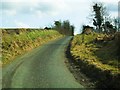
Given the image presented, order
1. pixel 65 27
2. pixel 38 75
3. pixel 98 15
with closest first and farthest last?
pixel 38 75, pixel 98 15, pixel 65 27

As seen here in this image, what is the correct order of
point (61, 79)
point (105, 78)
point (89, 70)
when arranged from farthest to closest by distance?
point (89, 70), point (61, 79), point (105, 78)

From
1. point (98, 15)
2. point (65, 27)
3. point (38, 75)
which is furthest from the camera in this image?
point (65, 27)

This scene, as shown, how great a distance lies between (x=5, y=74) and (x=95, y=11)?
74.4m

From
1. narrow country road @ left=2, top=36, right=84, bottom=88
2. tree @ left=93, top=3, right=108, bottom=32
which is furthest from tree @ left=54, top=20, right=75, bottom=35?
narrow country road @ left=2, top=36, right=84, bottom=88

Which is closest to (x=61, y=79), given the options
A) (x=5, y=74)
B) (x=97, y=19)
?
(x=5, y=74)

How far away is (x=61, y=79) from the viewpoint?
21.8 meters

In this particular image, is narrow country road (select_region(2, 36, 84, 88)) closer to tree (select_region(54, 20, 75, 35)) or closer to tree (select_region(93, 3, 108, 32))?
tree (select_region(93, 3, 108, 32))

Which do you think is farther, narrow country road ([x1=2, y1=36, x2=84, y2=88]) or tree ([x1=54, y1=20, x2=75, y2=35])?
tree ([x1=54, y1=20, x2=75, y2=35])

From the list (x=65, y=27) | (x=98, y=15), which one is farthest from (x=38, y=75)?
(x=65, y=27)

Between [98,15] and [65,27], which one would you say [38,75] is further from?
[65,27]

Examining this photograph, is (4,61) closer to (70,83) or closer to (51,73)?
(51,73)

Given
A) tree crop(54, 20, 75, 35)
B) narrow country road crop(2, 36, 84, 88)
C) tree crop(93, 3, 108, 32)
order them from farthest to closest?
tree crop(54, 20, 75, 35)
tree crop(93, 3, 108, 32)
narrow country road crop(2, 36, 84, 88)

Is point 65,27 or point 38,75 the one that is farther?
point 65,27

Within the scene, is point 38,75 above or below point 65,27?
above
